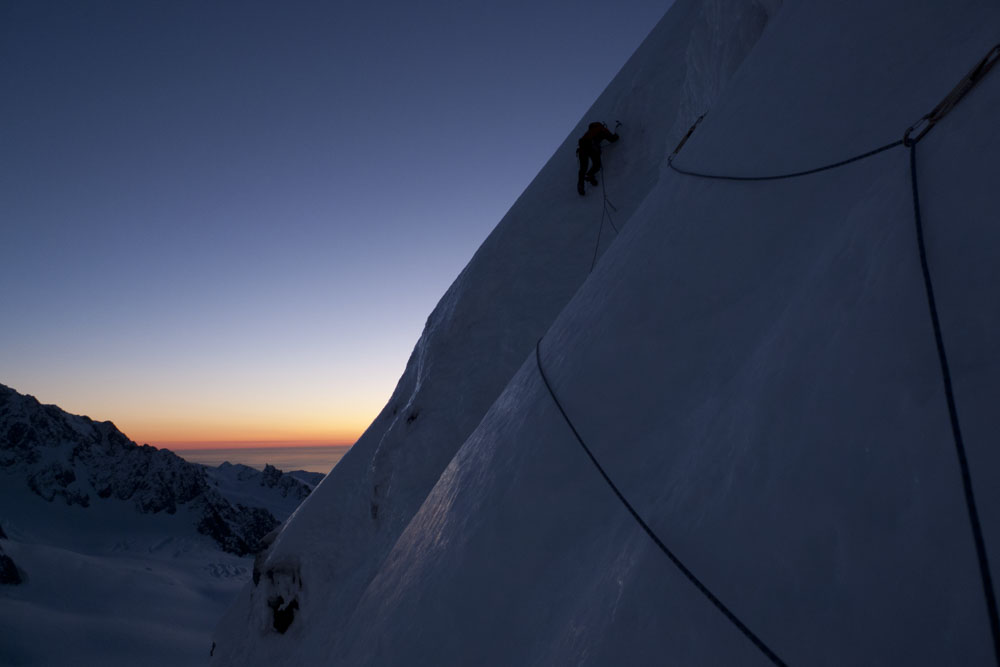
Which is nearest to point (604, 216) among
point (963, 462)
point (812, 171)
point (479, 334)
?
point (479, 334)

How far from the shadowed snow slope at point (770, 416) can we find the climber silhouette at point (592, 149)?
13.3ft

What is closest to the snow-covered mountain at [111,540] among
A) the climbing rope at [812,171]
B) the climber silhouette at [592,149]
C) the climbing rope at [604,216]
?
the climbing rope at [604,216]

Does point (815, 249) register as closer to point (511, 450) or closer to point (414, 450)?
point (511, 450)

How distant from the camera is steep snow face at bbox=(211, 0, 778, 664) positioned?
7.07m

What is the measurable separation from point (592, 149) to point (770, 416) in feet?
23.2

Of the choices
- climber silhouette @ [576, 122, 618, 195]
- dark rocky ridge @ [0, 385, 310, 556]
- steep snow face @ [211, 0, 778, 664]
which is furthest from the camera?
dark rocky ridge @ [0, 385, 310, 556]

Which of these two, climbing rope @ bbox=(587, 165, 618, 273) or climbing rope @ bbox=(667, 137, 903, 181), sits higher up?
climbing rope @ bbox=(587, 165, 618, 273)

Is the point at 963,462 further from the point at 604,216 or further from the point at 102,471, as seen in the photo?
the point at 102,471

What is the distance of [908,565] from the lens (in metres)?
1.04

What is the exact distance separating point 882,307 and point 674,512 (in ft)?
2.71

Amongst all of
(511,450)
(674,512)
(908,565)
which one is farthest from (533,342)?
(908,565)

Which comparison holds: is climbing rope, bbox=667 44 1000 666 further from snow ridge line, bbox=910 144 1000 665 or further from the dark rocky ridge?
the dark rocky ridge

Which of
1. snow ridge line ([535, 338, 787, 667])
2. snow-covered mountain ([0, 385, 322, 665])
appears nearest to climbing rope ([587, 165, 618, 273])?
snow ridge line ([535, 338, 787, 667])

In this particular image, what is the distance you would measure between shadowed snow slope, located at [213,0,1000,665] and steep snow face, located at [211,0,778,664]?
10.3ft
